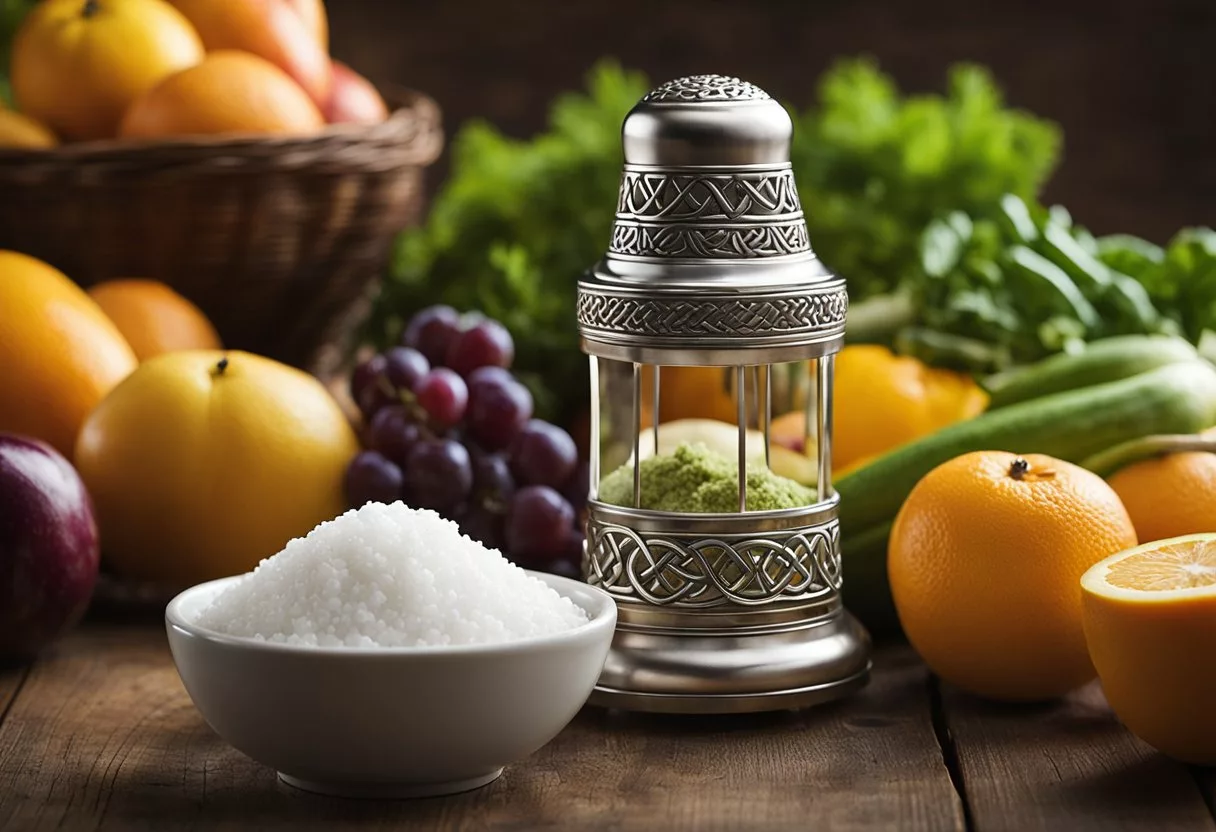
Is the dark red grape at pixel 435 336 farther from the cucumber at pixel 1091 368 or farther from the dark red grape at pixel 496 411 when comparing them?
the cucumber at pixel 1091 368

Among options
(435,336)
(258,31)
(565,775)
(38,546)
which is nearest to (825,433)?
(565,775)

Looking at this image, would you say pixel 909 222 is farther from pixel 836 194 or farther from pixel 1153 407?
pixel 1153 407

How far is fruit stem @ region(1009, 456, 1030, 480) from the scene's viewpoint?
1138 mm

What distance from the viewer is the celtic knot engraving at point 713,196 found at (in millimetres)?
1094

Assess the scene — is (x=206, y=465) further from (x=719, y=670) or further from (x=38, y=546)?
(x=719, y=670)

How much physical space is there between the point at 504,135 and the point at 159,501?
1501 millimetres

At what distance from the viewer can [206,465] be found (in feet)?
4.41

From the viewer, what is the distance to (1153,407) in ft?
4.24

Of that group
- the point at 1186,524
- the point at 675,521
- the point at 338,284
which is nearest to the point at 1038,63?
the point at 338,284

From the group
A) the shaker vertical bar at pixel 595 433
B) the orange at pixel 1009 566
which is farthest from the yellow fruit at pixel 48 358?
the orange at pixel 1009 566

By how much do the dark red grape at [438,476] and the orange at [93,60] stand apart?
1.70ft

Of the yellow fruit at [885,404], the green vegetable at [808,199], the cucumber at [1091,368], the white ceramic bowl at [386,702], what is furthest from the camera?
the green vegetable at [808,199]

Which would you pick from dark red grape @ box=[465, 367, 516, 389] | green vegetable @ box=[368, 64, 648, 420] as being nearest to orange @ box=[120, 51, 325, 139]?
green vegetable @ box=[368, 64, 648, 420]

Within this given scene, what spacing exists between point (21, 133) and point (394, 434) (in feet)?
1.70
